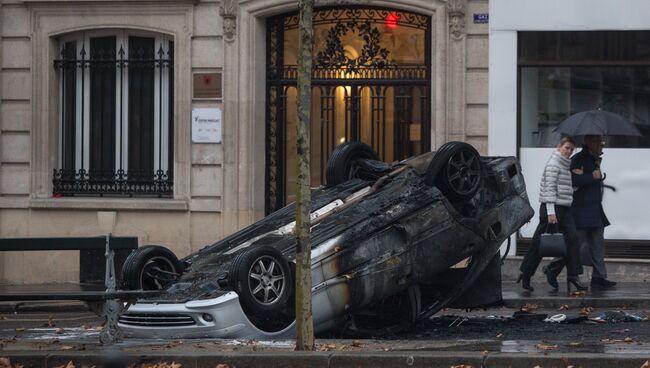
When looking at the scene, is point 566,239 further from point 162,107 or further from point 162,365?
point 162,365

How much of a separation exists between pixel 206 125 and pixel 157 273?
7730mm

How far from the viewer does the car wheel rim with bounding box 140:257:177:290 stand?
11469 millimetres

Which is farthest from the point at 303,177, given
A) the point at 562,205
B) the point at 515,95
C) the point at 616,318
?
the point at 515,95

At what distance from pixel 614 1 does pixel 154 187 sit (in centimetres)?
665

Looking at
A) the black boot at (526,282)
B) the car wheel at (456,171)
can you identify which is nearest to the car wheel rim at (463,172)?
the car wheel at (456,171)

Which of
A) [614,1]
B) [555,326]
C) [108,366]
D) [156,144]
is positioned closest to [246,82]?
[156,144]

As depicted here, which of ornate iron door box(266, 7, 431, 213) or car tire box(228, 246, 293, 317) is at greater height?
ornate iron door box(266, 7, 431, 213)

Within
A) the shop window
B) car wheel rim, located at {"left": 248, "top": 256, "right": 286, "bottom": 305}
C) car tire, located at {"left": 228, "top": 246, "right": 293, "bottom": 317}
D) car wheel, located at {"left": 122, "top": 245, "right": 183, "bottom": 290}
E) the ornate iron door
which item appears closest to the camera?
car tire, located at {"left": 228, "top": 246, "right": 293, "bottom": 317}

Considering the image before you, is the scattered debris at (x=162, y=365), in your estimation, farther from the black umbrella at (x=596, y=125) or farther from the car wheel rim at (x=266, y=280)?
the black umbrella at (x=596, y=125)

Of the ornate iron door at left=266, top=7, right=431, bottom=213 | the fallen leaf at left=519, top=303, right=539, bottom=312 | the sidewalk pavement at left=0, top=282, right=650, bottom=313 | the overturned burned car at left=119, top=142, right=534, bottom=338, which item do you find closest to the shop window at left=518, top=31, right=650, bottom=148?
the ornate iron door at left=266, top=7, right=431, bottom=213

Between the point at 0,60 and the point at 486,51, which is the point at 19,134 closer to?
the point at 0,60

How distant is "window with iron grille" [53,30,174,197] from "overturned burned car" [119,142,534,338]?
7131 mm

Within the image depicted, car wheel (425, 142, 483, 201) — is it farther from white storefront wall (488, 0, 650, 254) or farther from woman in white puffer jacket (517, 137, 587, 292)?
white storefront wall (488, 0, 650, 254)

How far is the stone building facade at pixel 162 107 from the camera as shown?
18.5 metres
